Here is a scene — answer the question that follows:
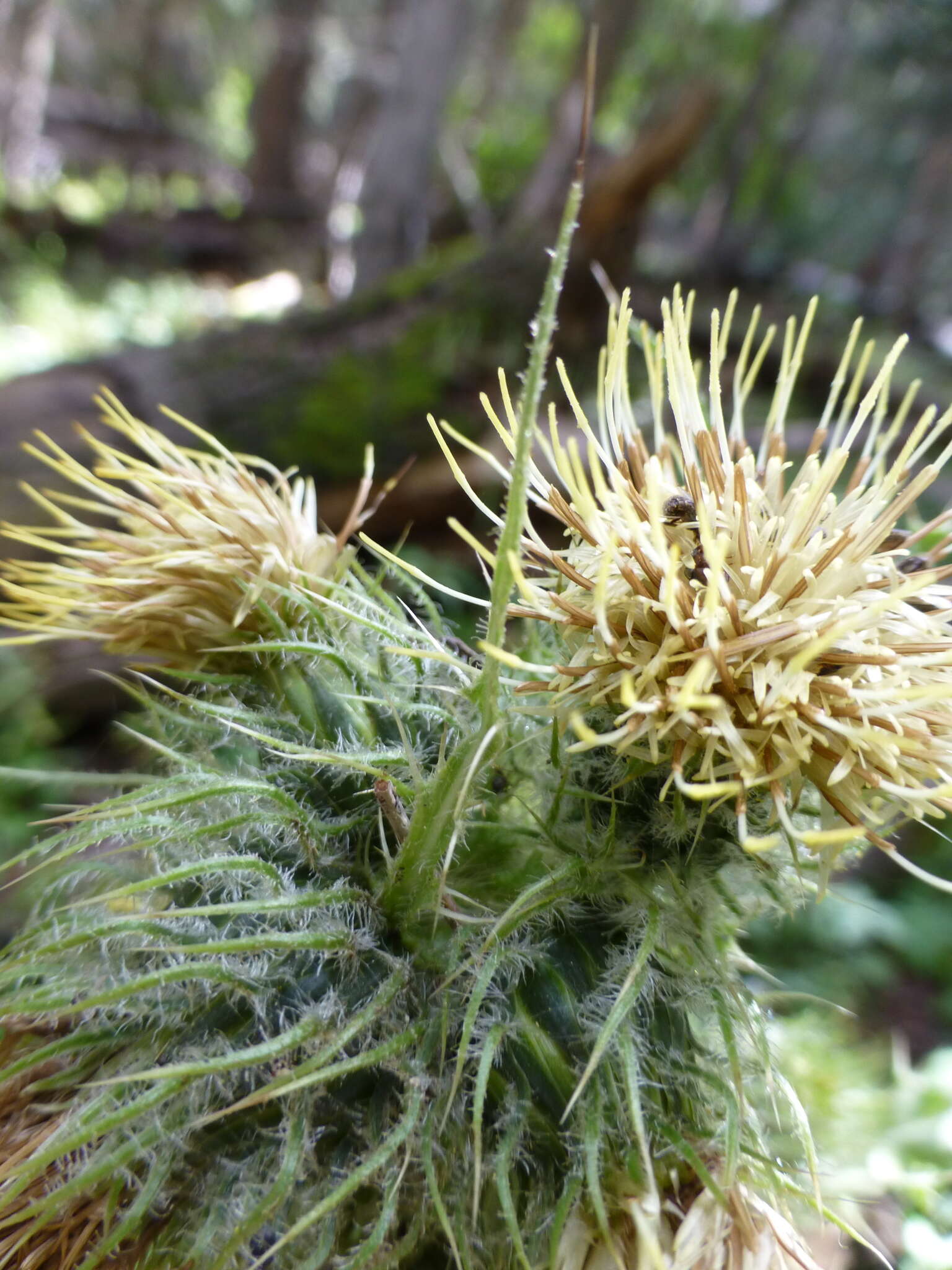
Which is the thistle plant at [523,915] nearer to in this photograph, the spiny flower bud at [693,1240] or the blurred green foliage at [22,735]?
the spiny flower bud at [693,1240]

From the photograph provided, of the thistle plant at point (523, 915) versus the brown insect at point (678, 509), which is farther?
the brown insect at point (678, 509)

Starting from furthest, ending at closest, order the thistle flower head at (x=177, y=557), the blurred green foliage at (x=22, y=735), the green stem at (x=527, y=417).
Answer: the blurred green foliage at (x=22, y=735) → the thistle flower head at (x=177, y=557) → the green stem at (x=527, y=417)

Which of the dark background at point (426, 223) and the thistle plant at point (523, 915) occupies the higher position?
the dark background at point (426, 223)

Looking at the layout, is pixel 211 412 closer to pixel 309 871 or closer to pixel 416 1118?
pixel 309 871

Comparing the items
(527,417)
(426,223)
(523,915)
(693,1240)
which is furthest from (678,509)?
(426,223)

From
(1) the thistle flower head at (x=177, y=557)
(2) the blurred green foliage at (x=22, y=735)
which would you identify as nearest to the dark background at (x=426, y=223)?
(2) the blurred green foliage at (x=22, y=735)

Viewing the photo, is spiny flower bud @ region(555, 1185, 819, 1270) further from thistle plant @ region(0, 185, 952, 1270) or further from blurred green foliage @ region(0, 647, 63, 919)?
blurred green foliage @ region(0, 647, 63, 919)

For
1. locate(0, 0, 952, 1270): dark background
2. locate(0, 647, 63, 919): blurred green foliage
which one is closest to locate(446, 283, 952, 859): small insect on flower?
locate(0, 0, 952, 1270): dark background
